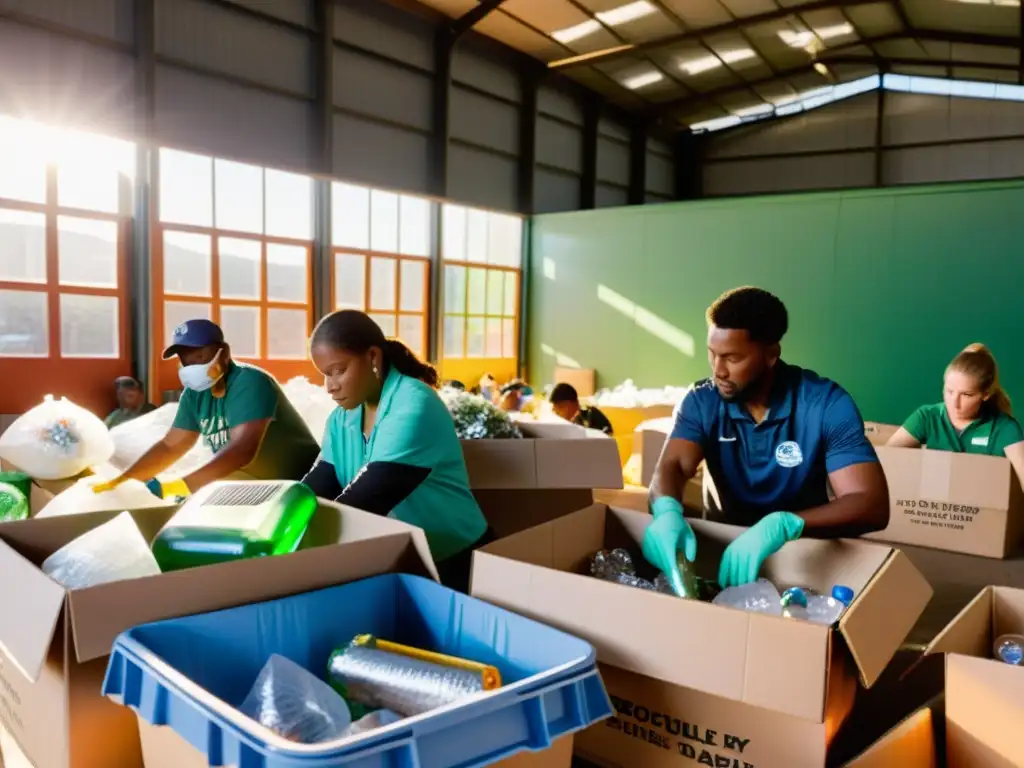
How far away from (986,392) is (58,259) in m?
5.57

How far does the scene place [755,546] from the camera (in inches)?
53.8

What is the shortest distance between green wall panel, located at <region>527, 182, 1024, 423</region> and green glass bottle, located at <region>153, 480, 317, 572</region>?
22.8 feet

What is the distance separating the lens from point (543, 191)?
9.76 meters

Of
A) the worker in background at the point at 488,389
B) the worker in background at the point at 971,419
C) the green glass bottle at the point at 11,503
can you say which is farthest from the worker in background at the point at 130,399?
the worker in background at the point at 971,419

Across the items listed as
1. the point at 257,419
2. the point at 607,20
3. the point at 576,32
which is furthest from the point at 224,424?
the point at 576,32

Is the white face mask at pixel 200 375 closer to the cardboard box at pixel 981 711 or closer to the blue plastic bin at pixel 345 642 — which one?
the blue plastic bin at pixel 345 642

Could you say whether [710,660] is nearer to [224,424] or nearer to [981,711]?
[981,711]

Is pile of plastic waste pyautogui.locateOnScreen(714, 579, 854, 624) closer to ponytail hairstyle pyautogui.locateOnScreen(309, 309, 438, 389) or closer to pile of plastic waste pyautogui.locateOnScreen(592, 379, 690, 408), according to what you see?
ponytail hairstyle pyautogui.locateOnScreen(309, 309, 438, 389)

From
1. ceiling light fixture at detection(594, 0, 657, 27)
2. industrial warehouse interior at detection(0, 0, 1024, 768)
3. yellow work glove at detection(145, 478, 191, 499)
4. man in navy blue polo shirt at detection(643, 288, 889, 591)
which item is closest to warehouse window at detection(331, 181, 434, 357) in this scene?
industrial warehouse interior at detection(0, 0, 1024, 768)

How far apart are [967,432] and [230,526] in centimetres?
300

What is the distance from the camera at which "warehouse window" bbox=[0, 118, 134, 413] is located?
5.39m

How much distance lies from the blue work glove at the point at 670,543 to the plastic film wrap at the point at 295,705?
0.61 meters

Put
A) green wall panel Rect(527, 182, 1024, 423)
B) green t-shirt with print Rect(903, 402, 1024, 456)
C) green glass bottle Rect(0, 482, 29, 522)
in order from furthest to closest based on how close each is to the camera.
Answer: green wall panel Rect(527, 182, 1024, 423)
green t-shirt with print Rect(903, 402, 1024, 456)
green glass bottle Rect(0, 482, 29, 522)

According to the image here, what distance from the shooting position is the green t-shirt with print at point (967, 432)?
314 centimetres
